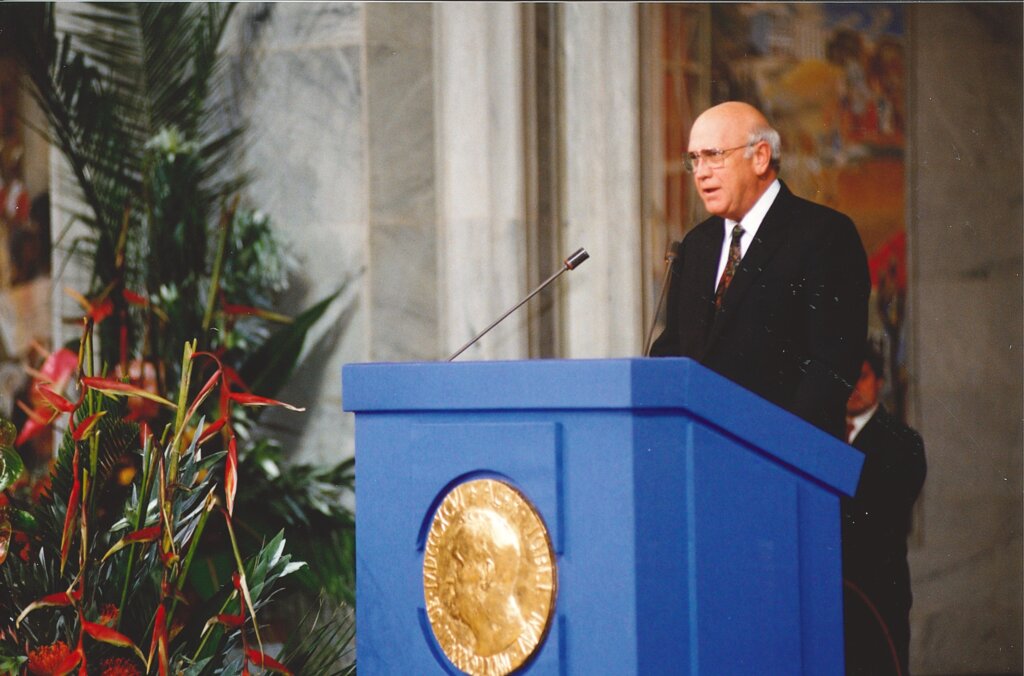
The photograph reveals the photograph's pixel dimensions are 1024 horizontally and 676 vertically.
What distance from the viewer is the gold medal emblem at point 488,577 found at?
6.60ft

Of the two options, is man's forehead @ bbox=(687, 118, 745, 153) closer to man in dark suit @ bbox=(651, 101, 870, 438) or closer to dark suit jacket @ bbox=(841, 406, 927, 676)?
man in dark suit @ bbox=(651, 101, 870, 438)

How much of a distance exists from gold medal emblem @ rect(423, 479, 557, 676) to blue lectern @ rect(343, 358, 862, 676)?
2cm

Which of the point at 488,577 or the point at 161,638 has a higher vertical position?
the point at 488,577

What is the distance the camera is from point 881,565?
3602 mm

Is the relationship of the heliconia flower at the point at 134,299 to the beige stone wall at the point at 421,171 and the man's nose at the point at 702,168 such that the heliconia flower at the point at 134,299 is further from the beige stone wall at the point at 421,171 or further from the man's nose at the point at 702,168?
→ the man's nose at the point at 702,168

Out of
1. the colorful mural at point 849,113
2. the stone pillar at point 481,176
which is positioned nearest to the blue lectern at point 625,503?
the stone pillar at point 481,176

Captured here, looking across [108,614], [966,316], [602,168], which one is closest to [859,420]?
[966,316]

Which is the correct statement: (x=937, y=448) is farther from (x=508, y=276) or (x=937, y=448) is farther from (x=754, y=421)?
(x=754, y=421)

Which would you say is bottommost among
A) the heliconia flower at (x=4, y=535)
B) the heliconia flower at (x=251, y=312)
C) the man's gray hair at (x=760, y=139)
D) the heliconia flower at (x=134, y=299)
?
the heliconia flower at (x=4, y=535)

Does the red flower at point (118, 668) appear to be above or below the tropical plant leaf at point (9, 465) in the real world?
below

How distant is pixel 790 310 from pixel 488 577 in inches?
41.4

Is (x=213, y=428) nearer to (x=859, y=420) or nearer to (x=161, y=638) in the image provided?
(x=161, y=638)

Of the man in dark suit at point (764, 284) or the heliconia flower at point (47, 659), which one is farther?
the man in dark suit at point (764, 284)

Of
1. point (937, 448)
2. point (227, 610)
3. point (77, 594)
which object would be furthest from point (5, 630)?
point (937, 448)
